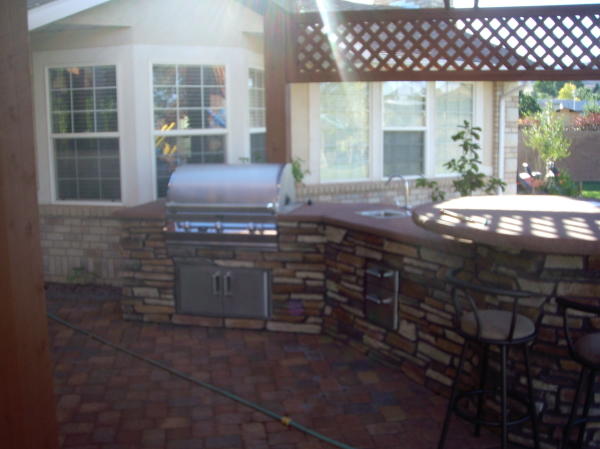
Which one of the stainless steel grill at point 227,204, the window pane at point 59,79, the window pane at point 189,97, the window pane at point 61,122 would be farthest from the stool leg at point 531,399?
the window pane at point 59,79

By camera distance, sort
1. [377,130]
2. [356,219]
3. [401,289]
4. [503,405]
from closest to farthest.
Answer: [503,405] < [401,289] < [356,219] < [377,130]

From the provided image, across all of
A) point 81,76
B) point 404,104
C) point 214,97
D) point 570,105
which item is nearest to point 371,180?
point 404,104

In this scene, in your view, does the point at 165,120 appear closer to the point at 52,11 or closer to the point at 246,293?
the point at 52,11

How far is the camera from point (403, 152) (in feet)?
31.1

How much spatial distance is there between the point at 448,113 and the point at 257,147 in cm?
310

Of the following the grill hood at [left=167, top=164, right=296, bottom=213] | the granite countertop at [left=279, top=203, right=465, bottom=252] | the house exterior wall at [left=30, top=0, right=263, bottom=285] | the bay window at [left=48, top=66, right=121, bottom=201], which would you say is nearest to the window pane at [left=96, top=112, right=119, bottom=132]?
the bay window at [left=48, top=66, right=121, bottom=201]

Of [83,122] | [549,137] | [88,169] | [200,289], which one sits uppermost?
[83,122]

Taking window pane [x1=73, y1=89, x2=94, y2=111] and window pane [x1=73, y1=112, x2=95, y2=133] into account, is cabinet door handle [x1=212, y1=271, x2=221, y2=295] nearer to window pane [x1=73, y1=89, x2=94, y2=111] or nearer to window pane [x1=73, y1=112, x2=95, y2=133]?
window pane [x1=73, y1=112, x2=95, y2=133]

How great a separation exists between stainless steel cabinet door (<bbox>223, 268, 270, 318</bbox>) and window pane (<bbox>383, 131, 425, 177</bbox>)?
3810 millimetres

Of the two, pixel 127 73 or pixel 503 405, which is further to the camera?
pixel 127 73

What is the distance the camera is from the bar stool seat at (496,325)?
3.57 metres

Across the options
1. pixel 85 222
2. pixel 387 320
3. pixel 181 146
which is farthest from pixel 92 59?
pixel 387 320

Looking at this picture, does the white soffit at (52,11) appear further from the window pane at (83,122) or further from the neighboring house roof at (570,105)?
the neighboring house roof at (570,105)

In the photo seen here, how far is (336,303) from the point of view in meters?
5.97
